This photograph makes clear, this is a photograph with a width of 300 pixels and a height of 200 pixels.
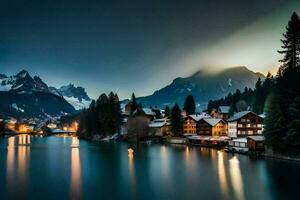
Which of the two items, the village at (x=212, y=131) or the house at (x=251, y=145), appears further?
the village at (x=212, y=131)

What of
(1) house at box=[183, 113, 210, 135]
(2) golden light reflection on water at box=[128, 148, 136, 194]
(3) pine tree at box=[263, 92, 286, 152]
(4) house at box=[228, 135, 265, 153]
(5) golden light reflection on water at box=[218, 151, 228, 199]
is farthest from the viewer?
(1) house at box=[183, 113, 210, 135]

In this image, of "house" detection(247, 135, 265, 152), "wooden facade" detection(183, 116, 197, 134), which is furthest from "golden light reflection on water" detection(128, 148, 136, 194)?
"wooden facade" detection(183, 116, 197, 134)

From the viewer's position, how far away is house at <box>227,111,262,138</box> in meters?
109

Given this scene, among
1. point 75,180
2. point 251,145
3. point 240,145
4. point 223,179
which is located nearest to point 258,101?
point 240,145

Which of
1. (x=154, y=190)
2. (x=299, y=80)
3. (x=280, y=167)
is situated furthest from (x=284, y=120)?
(x=154, y=190)

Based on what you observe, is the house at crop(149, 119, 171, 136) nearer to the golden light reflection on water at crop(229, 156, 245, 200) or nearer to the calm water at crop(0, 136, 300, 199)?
the calm water at crop(0, 136, 300, 199)

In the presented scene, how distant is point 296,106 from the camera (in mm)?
61906

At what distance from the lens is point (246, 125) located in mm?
109375

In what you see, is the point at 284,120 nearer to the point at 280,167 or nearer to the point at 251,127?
the point at 280,167

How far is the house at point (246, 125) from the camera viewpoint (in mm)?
108688

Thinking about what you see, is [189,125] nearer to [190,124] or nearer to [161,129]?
[190,124]

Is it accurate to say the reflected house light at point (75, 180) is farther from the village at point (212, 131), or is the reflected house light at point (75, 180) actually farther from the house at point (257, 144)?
the village at point (212, 131)

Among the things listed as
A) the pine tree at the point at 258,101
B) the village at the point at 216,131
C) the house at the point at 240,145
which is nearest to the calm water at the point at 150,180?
the house at the point at 240,145

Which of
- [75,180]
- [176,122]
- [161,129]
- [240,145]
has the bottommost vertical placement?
[75,180]
